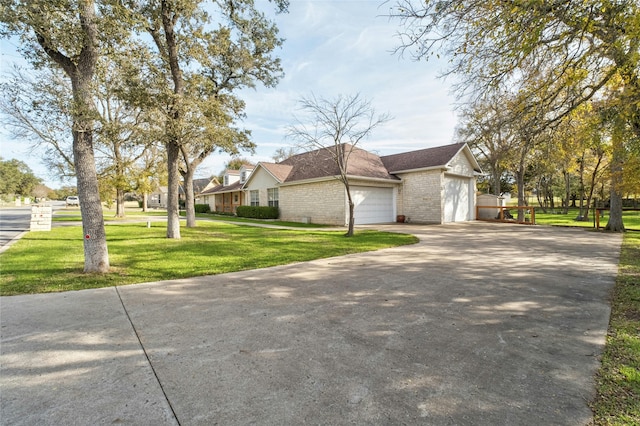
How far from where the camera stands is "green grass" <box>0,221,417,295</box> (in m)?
5.72

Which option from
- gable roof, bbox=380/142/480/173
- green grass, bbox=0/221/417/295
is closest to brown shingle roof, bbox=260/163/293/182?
gable roof, bbox=380/142/480/173

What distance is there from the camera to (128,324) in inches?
144

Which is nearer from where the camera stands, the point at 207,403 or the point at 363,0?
the point at 207,403

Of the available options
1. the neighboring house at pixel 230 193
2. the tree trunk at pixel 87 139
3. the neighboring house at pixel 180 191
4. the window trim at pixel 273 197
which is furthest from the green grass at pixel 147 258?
the neighboring house at pixel 180 191

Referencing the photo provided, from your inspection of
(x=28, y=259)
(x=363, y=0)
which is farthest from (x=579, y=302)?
(x=28, y=259)

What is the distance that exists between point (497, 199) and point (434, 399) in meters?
25.1

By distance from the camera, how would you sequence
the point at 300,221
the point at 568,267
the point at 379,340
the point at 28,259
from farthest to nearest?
the point at 300,221 → the point at 28,259 → the point at 568,267 → the point at 379,340

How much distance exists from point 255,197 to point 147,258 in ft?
64.8

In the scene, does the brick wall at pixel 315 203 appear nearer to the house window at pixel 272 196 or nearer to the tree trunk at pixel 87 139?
the house window at pixel 272 196

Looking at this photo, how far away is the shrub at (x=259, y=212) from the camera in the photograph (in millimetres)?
24234

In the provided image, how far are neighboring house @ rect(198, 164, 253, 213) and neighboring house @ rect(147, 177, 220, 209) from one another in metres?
11.1

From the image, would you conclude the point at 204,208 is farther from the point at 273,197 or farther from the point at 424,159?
the point at 424,159

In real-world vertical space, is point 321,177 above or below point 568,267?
above

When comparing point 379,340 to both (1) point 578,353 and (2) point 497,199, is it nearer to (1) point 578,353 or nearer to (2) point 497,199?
(1) point 578,353
